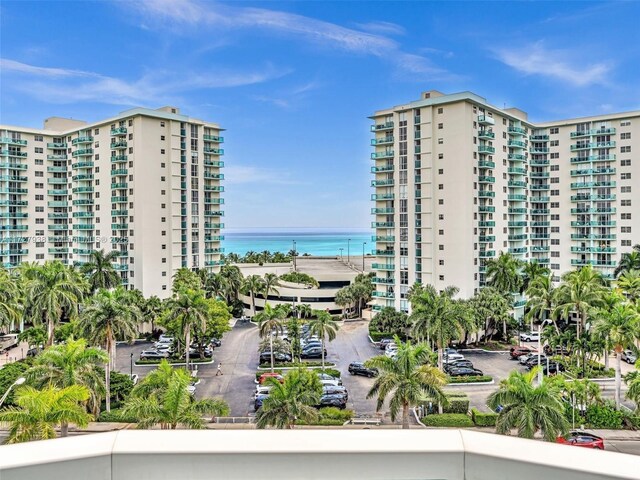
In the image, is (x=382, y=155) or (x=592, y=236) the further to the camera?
(x=592, y=236)

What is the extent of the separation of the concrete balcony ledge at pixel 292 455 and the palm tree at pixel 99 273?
58.6 m

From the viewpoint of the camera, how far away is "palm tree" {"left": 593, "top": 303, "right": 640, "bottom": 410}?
105 feet

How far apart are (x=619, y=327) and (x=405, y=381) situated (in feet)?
51.0

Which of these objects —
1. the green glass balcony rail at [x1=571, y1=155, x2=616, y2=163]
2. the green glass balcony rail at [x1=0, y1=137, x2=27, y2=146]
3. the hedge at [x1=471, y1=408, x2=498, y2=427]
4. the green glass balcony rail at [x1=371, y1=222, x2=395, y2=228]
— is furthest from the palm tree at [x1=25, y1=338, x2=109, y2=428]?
the green glass balcony rail at [x1=571, y1=155, x2=616, y2=163]

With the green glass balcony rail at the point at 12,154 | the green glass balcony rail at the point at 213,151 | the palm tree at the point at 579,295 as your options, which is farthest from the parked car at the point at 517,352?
the green glass balcony rail at the point at 12,154

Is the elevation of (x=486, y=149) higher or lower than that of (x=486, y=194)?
higher

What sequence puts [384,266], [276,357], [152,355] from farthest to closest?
[384,266]
[152,355]
[276,357]

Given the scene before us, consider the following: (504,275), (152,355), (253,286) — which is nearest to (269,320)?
(152,355)

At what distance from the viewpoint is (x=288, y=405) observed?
24484mm

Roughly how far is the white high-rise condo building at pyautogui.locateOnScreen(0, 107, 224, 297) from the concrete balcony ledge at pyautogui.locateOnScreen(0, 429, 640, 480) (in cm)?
6227

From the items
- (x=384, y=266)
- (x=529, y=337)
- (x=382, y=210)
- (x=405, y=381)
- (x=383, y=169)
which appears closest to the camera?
(x=405, y=381)

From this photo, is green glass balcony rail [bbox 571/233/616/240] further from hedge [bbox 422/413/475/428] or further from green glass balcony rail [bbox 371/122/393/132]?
hedge [bbox 422/413/475/428]

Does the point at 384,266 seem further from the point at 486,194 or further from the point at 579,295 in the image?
the point at 579,295

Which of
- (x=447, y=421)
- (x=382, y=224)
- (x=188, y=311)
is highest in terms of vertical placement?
(x=382, y=224)
